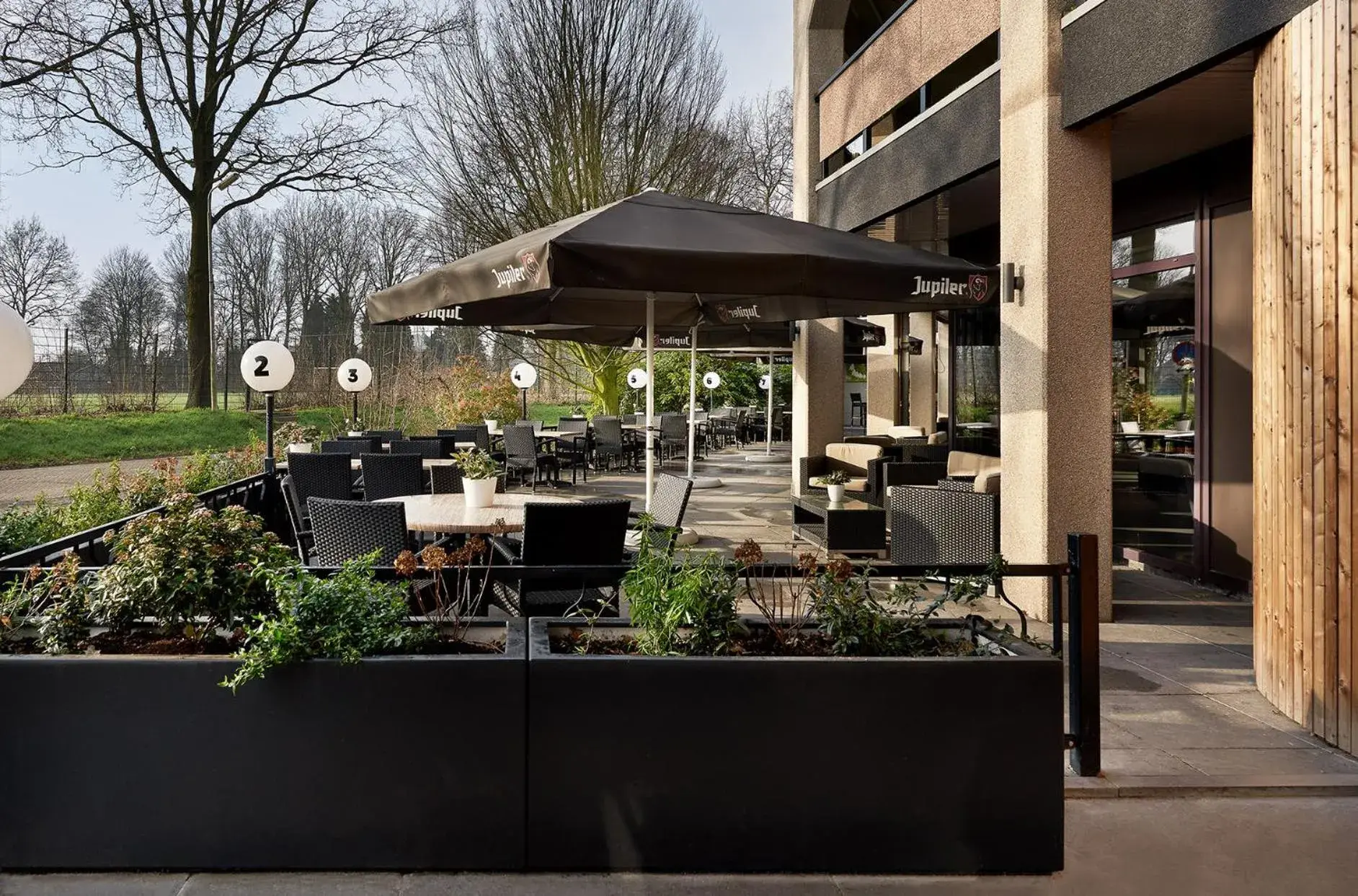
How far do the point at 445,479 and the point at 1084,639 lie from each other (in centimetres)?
513

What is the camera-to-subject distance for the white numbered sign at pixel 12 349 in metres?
3.72

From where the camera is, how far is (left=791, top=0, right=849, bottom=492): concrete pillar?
12180 mm

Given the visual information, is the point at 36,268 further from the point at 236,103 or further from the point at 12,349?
the point at 12,349

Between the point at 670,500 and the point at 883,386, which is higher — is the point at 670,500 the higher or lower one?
the lower one

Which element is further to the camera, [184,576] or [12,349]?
[12,349]

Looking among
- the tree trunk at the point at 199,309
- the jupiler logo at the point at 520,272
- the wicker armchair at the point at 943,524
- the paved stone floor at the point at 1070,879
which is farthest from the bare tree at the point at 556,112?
the paved stone floor at the point at 1070,879

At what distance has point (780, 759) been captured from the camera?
2.86 m

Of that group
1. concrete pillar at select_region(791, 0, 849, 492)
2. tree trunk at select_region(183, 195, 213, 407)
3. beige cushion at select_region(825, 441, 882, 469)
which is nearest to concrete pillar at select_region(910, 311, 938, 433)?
concrete pillar at select_region(791, 0, 849, 492)

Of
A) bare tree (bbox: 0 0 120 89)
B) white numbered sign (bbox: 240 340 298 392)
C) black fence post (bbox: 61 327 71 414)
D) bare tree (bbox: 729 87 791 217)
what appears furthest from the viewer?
bare tree (bbox: 729 87 791 217)

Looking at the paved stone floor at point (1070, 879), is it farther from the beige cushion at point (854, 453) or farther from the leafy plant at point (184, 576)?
the beige cushion at point (854, 453)

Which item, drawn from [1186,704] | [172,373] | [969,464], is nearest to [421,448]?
[969,464]

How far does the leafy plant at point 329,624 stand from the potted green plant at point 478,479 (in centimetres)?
256

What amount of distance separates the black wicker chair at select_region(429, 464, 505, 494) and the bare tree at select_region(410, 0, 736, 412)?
1372cm

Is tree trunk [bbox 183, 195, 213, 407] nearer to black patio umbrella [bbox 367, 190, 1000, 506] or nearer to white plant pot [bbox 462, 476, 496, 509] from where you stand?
black patio umbrella [bbox 367, 190, 1000, 506]
